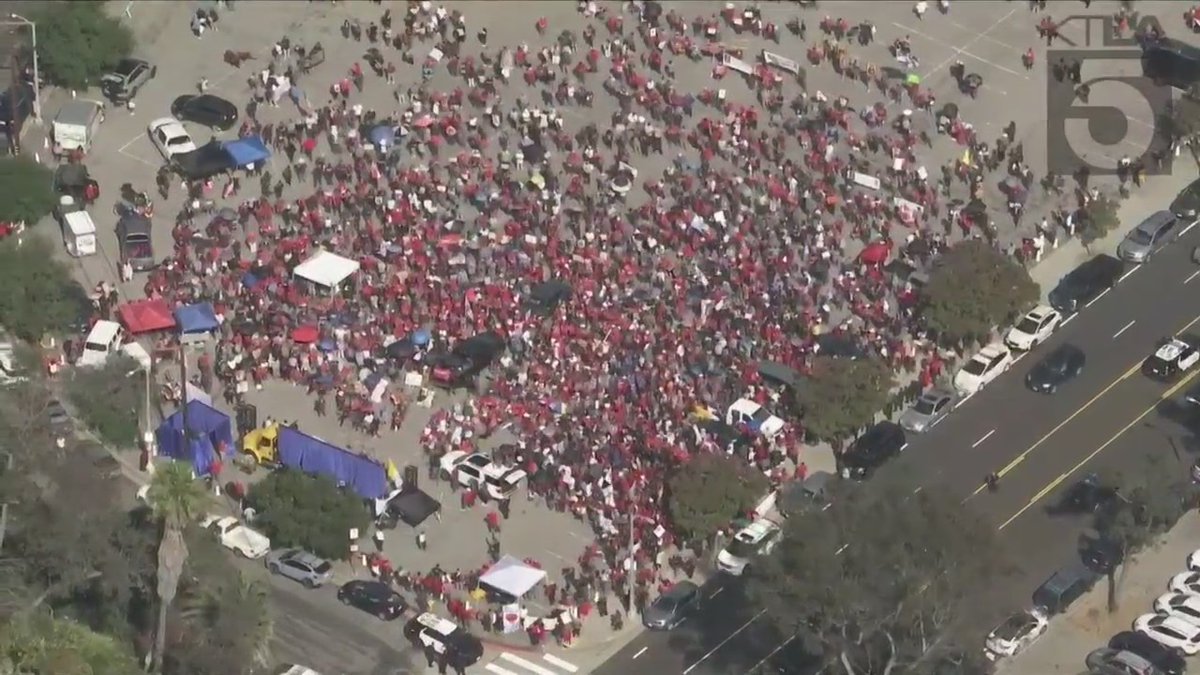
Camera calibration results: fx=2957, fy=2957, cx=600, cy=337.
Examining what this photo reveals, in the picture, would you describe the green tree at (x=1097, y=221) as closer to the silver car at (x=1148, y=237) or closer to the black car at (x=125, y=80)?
the silver car at (x=1148, y=237)

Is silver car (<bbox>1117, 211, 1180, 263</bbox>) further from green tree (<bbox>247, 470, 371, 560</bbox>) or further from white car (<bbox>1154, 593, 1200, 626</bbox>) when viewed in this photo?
green tree (<bbox>247, 470, 371, 560</bbox>)

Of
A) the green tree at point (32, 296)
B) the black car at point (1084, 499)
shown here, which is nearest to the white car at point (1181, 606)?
the black car at point (1084, 499)

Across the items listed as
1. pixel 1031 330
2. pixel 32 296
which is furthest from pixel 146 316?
pixel 1031 330

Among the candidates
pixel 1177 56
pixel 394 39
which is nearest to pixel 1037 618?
pixel 1177 56

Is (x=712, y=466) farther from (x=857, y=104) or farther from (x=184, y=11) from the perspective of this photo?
(x=184, y=11)

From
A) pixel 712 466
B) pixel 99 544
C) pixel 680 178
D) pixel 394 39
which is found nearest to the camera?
pixel 99 544

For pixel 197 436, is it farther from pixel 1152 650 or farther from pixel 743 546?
pixel 1152 650

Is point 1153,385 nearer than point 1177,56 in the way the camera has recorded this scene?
Yes
